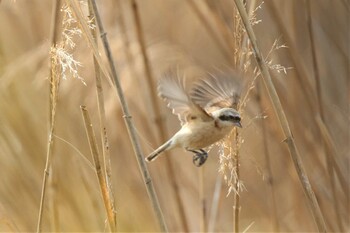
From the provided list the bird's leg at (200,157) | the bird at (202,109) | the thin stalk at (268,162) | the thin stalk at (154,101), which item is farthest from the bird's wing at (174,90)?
the thin stalk at (268,162)

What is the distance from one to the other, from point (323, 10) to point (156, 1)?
1.92 feet

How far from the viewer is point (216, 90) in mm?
1515

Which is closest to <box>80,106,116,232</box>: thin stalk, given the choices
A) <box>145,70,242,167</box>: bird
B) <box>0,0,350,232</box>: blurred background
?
<box>145,70,242,167</box>: bird

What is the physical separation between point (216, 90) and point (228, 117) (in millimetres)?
117

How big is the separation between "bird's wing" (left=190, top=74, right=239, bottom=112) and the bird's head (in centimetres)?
4

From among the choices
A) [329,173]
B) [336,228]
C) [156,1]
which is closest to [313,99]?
[329,173]

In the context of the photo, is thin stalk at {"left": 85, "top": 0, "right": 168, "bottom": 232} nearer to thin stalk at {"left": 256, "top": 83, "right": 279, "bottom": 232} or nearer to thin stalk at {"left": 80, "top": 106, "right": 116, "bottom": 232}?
thin stalk at {"left": 80, "top": 106, "right": 116, "bottom": 232}

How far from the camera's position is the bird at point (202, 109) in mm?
1396

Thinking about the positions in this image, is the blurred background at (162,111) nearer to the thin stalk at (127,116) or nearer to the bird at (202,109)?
the bird at (202,109)

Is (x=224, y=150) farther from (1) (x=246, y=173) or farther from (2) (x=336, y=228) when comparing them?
(1) (x=246, y=173)

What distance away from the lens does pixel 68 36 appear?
1365 mm

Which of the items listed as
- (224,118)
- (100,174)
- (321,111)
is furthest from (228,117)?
(321,111)

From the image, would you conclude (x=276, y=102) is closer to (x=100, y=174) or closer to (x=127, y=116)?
(x=127, y=116)

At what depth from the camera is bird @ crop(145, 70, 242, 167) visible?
1.40 meters
